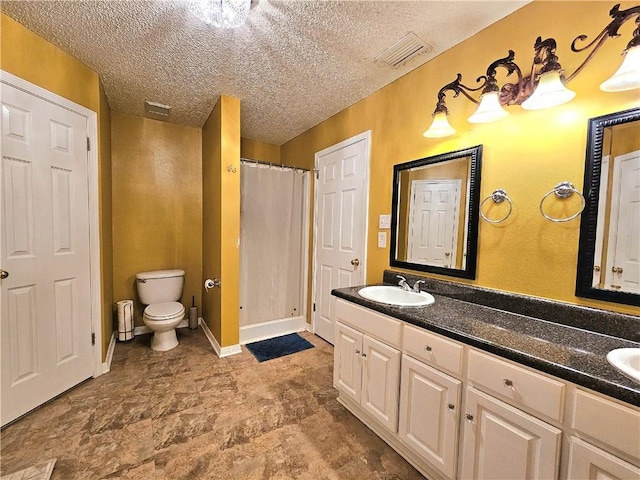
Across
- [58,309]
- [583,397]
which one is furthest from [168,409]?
[583,397]

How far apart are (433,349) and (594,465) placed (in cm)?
55

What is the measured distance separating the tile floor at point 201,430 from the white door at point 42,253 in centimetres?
23

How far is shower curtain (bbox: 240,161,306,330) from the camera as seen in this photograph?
9.16 feet

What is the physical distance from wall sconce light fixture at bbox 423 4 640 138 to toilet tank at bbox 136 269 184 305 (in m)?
2.76

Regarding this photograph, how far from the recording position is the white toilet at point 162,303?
2428 mm

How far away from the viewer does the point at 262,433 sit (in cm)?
156

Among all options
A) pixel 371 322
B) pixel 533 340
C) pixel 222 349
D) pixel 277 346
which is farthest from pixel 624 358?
pixel 222 349

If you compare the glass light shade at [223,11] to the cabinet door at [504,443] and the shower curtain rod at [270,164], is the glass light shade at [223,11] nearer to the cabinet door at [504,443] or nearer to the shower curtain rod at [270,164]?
the shower curtain rod at [270,164]

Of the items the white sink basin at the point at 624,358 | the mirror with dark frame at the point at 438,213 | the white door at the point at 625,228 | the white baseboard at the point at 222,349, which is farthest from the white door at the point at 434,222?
the white baseboard at the point at 222,349

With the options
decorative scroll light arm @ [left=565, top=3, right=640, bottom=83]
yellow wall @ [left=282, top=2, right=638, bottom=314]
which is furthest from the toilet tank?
decorative scroll light arm @ [left=565, top=3, right=640, bottom=83]

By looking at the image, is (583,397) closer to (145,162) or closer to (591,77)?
→ (591,77)

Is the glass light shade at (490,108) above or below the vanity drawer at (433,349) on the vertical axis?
above

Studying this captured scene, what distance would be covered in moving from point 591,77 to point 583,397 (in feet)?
4.28

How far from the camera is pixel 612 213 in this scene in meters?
1.10
